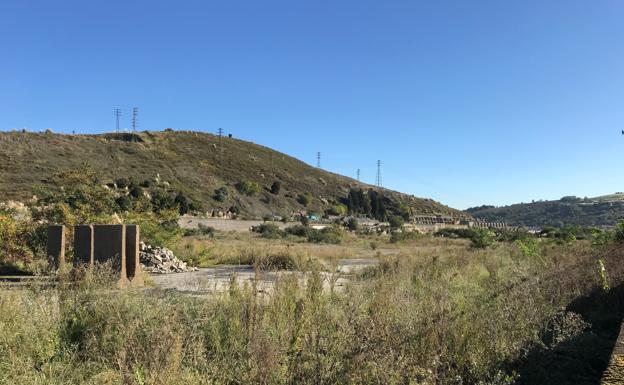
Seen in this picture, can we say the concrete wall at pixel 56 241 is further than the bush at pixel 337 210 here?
No

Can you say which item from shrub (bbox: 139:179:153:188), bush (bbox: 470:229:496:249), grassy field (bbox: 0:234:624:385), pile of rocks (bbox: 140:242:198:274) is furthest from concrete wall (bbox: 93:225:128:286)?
shrub (bbox: 139:179:153:188)

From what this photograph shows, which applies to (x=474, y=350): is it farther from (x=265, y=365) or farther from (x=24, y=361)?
(x=24, y=361)

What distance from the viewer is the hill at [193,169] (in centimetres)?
5906

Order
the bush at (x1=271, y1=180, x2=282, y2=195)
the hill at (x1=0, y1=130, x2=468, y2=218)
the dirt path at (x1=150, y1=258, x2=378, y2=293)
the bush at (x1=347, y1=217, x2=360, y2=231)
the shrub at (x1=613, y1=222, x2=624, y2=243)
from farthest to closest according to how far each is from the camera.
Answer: the bush at (x1=271, y1=180, x2=282, y2=195) → the bush at (x1=347, y1=217, x2=360, y2=231) → the hill at (x1=0, y1=130, x2=468, y2=218) → the shrub at (x1=613, y1=222, x2=624, y2=243) → the dirt path at (x1=150, y1=258, x2=378, y2=293)

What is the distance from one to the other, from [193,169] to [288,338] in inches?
2992

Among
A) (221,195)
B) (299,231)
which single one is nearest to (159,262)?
(299,231)

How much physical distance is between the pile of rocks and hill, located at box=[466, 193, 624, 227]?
86.5 meters

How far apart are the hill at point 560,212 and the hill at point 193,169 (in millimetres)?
21424

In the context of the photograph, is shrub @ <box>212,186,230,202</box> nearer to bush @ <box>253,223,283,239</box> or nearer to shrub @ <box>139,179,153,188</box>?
shrub @ <box>139,179,153,188</box>

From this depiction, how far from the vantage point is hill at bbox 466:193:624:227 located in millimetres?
96938

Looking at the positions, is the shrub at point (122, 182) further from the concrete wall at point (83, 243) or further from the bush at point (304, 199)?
the concrete wall at point (83, 243)

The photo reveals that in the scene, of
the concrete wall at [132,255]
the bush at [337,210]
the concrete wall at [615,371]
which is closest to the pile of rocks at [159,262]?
the concrete wall at [132,255]

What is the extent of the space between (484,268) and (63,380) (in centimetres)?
1091

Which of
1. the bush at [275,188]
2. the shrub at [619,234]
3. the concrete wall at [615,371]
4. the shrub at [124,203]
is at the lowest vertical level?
the concrete wall at [615,371]
